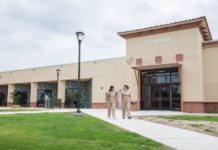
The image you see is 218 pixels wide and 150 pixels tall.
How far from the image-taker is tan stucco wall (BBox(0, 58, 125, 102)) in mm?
31703

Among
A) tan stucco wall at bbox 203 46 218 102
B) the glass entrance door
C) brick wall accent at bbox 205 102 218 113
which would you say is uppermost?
tan stucco wall at bbox 203 46 218 102

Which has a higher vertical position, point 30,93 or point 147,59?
point 147,59

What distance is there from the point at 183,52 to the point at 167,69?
2195 mm

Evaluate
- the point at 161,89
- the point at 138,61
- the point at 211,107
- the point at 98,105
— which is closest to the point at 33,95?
the point at 98,105

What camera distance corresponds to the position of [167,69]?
88.1 feet

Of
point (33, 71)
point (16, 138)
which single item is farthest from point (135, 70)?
point (16, 138)

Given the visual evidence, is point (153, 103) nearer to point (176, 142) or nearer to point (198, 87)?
point (198, 87)

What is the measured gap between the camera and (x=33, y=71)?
4069 cm

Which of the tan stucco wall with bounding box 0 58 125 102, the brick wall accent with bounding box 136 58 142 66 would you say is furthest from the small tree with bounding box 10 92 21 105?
the brick wall accent with bounding box 136 58 142 66

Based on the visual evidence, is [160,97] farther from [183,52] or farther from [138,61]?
[183,52]

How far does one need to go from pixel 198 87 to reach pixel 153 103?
4.67 m

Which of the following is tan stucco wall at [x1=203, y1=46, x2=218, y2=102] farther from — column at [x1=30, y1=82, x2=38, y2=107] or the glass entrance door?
column at [x1=30, y1=82, x2=38, y2=107]

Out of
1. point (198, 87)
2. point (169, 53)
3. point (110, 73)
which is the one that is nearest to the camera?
point (198, 87)

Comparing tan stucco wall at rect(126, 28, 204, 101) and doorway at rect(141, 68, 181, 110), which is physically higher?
tan stucco wall at rect(126, 28, 204, 101)
